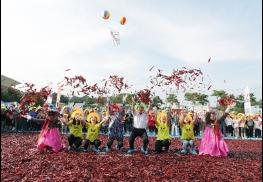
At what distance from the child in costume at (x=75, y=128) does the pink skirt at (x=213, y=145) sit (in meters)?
A: 5.33

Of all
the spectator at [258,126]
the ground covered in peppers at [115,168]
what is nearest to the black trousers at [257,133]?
the spectator at [258,126]

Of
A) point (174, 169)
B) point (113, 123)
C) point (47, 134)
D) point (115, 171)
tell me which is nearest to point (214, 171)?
point (174, 169)

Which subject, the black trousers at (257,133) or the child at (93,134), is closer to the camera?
the child at (93,134)

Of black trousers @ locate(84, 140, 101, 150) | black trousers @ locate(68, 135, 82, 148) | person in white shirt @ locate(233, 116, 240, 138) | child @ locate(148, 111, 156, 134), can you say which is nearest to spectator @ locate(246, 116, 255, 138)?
person in white shirt @ locate(233, 116, 240, 138)

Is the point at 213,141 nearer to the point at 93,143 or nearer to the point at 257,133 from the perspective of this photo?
the point at 93,143

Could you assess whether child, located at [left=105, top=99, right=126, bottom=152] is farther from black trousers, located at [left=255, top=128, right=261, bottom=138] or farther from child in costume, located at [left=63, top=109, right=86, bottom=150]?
black trousers, located at [left=255, top=128, right=261, bottom=138]

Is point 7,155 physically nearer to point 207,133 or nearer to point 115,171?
point 115,171

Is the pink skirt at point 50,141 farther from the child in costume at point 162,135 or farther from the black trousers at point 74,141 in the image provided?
the child in costume at point 162,135

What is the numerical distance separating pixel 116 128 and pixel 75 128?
5.93ft

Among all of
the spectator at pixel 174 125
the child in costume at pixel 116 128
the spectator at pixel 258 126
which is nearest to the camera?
the child in costume at pixel 116 128

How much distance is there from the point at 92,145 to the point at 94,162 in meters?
3.82

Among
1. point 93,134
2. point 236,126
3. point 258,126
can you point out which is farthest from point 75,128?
point 258,126

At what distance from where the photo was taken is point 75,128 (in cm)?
1441

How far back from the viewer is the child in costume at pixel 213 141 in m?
14.2
